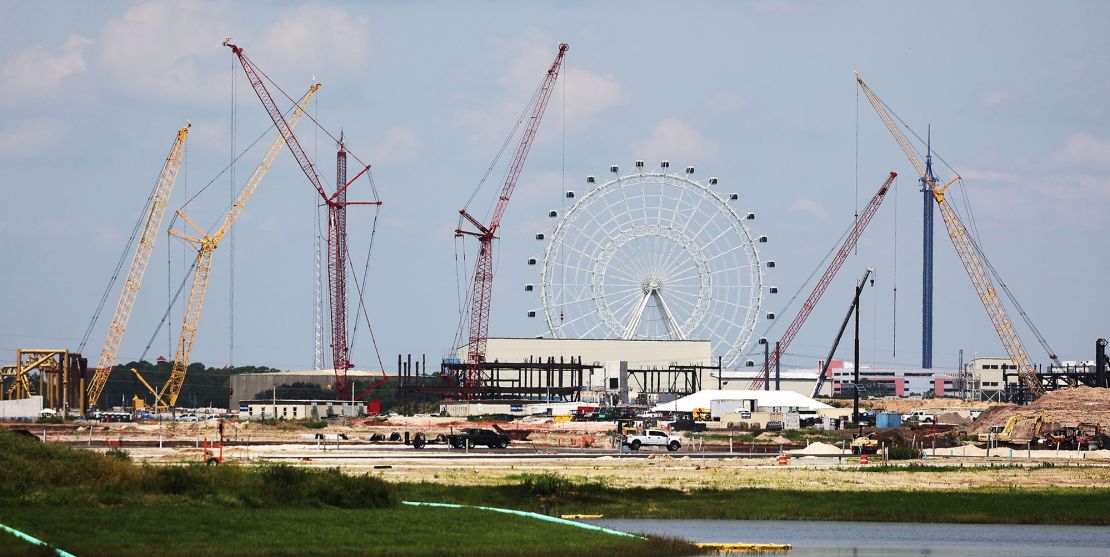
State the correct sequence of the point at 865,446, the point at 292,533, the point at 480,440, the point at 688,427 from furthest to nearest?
the point at 688,427
the point at 480,440
the point at 865,446
the point at 292,533

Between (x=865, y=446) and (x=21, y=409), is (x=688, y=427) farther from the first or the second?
(x=21, y=409)

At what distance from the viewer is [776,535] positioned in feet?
186

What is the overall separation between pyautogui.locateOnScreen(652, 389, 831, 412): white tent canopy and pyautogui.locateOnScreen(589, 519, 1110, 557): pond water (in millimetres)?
111710

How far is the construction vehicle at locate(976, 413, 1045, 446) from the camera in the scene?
11875 cm

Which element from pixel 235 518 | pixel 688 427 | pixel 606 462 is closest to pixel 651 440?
pixel 606 462

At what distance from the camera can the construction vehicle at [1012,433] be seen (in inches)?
4675

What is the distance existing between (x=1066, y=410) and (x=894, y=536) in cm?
10224

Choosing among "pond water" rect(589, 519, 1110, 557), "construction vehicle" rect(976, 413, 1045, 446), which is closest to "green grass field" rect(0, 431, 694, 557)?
"pond water" rect(589, 519, 1110, 557)

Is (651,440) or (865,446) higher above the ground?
(651,440)

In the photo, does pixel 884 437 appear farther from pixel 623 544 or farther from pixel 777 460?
pixel 623 544

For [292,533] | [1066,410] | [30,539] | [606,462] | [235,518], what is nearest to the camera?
[30,539]

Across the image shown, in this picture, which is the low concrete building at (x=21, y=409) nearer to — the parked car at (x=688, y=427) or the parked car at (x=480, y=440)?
the parked car at (x=688, y=427)

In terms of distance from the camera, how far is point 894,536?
57.5m

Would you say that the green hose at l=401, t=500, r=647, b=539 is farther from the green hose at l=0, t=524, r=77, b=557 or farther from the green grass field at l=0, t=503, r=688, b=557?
the green hose at l=0, t=524, r=77, b=557
